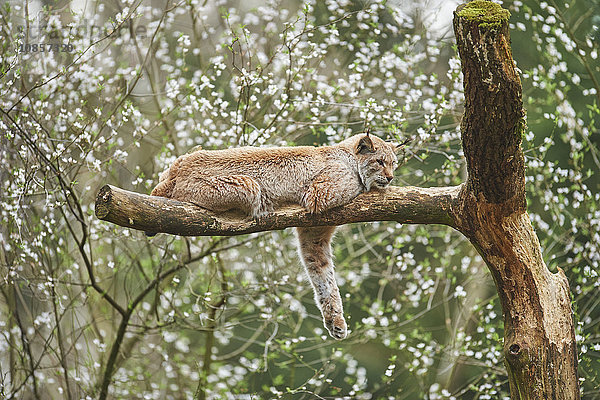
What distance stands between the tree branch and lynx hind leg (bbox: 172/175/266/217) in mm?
53

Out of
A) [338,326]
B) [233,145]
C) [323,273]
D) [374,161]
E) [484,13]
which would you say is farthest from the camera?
[233,145]

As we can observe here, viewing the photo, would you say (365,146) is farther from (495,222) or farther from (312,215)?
(495,222)

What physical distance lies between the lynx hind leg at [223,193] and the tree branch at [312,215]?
0.17ft

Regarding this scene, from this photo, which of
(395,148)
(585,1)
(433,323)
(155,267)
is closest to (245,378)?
(155,267)

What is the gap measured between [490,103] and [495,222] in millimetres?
862

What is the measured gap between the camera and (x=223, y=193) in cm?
418

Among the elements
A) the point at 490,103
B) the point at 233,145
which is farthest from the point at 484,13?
the point at 233,145

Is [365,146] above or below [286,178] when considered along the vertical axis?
above

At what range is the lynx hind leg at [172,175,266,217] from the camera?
4.18 meters

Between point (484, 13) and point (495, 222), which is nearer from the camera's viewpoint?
point (484, 13)

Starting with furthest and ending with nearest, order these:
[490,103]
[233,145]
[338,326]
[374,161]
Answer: [233,145], [338,326], [374,161], [490,103]

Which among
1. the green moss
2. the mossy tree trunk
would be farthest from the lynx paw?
the green moss

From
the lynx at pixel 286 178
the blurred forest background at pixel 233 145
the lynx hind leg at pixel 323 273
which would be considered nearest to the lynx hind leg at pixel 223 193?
the lynx at pixel 286 178

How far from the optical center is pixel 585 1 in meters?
8.64
